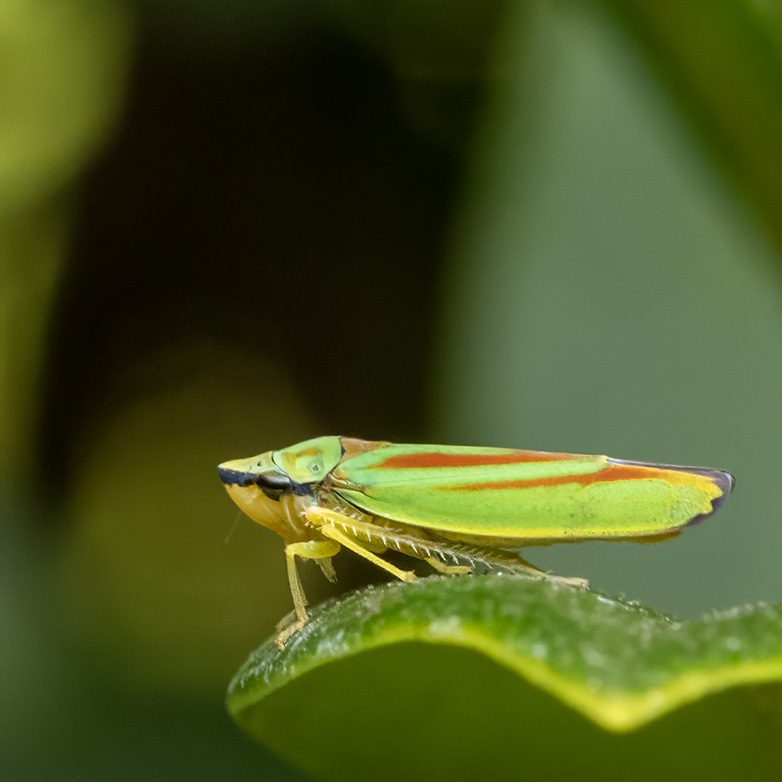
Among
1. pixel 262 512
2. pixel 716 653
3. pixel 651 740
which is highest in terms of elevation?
pixel 716 653

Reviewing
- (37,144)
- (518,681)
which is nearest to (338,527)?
(518,681)

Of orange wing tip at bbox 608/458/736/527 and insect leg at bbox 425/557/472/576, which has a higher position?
orange wing tip at bbox 608/458/736/527

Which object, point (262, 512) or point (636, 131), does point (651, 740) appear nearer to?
point (262, 512)

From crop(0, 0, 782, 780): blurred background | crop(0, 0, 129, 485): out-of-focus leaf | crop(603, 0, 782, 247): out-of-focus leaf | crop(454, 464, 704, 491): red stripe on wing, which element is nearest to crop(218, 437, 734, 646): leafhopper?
crop(454, 464, 704, 491): red stripe on wing

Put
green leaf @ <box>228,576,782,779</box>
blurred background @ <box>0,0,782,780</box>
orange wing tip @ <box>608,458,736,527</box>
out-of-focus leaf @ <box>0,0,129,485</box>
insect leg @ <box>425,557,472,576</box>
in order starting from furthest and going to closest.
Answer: out-of-focus leaf @ <box>0,0,129,485</box> < blurred background @ <box>0,0,782,780</box> < insect leg @ <box>425,557,472,576</box> < orange wing tip @ <box>608,458,736,527</box> < green leaf @ <box>228,576,782,779</box>

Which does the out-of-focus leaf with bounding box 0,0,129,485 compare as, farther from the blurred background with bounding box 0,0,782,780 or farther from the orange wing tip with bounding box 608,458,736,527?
the orange wing tip with bounding box 608,458,736,527

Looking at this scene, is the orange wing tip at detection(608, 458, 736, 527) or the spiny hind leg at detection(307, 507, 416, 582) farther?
the spiny hind leg at detection(307, 507, 416, 582)

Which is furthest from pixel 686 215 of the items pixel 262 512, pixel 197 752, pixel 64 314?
pixel 64 314
